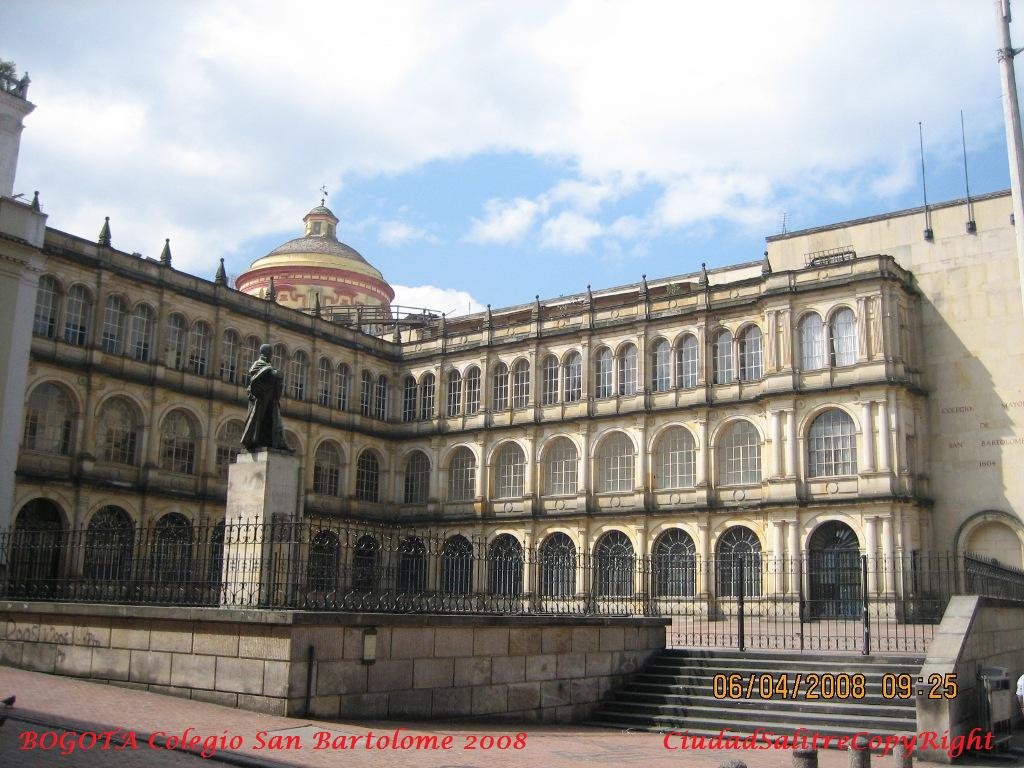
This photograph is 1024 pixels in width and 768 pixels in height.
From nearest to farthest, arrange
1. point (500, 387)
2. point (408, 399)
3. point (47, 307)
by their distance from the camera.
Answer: point (47, 307), point (500, 387), point (408, 399)

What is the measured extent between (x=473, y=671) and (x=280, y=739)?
4.68 metres

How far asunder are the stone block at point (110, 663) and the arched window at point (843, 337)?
29.1 metres

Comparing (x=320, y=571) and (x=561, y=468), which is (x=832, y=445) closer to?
(x=561, y=468)

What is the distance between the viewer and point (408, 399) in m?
49.6

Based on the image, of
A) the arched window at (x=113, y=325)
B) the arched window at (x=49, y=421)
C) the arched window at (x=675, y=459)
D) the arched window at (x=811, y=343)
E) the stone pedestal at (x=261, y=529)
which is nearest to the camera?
the stone pedestal at (x=261, y=529)

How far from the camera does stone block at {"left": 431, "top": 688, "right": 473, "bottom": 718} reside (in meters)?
15.4

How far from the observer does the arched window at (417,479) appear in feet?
158

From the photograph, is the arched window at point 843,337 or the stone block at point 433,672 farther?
the arched window at point 843,337

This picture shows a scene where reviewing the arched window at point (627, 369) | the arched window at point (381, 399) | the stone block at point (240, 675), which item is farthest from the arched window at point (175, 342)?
the stone block at point (240, 675)

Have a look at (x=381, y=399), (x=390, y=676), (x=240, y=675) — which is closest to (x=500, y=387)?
(x=381, y=399)

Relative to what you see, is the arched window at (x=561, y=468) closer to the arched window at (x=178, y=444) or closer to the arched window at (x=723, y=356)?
the arched window at (x=723, y=356)

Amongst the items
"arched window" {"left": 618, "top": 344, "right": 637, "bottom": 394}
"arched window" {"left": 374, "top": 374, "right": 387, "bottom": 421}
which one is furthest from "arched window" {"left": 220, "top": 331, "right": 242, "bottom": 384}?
"arched window" {"left": 618, "top": 344, "right": 637, "bottom": 394}

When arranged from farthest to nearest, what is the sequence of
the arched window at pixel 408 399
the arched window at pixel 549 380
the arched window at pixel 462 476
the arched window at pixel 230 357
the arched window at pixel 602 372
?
1. the arched window at pixel 408 399
2. the arched window at pixel 462 476
3. the arched window at pixel 549 380
4. the arched window at pixel 602 372
5. the arched window at pixel 230 357

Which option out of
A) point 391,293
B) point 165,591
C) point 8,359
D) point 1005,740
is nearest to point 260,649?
point 165,591
